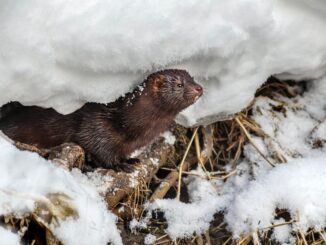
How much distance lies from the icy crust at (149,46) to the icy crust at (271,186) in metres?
0.40

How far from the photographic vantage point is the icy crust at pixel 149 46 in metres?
2.83

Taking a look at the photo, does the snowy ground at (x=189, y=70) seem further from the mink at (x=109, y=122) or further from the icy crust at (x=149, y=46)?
the mink at (x=109, y=122)

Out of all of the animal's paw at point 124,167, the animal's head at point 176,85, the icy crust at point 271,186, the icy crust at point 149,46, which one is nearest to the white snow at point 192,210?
the icy crust at point 271,186

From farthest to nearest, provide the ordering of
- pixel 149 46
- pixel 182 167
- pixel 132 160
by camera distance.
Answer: pixel 182 167, pixel 132 160, pixel 149 46

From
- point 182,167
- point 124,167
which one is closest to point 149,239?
point 124,167

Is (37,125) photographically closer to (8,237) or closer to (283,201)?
(8,237)

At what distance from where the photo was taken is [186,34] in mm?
3078

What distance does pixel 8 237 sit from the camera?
2.42m

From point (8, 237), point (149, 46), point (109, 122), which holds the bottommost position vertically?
point (8, 237)

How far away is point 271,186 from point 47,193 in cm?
138

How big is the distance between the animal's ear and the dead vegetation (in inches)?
20.9

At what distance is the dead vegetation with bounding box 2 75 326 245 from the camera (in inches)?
129

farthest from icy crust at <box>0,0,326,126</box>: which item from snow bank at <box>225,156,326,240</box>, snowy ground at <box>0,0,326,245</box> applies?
snow bank at <box>225,156,326,240</box>

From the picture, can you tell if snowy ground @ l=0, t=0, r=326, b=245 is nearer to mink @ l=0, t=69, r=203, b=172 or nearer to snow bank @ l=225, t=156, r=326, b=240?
→ snow bank @ l=225, t=156, r=326, b=240
